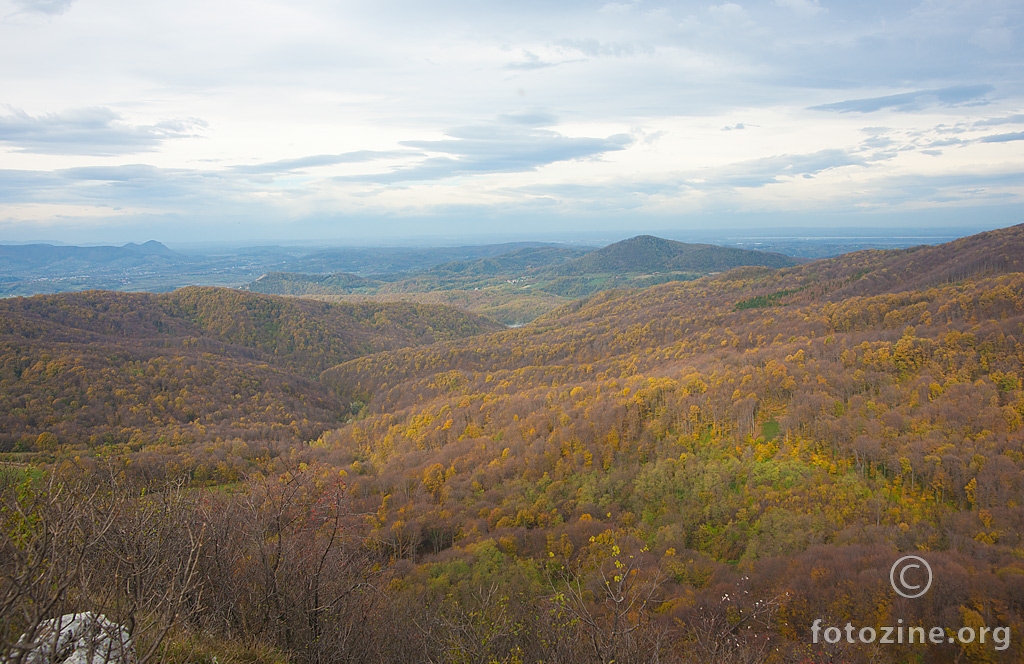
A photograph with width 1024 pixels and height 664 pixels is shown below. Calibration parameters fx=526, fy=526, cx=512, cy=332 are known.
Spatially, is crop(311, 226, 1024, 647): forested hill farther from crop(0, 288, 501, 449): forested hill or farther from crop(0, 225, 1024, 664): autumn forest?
crop(0, 288, 501, 449): forested hill

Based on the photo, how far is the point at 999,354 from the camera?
60031 mm

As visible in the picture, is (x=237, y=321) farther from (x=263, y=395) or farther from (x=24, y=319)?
(x=263, y=395)

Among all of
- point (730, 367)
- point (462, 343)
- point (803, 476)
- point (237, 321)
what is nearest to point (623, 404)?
point (730, 367)

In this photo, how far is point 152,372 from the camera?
107625 mm
